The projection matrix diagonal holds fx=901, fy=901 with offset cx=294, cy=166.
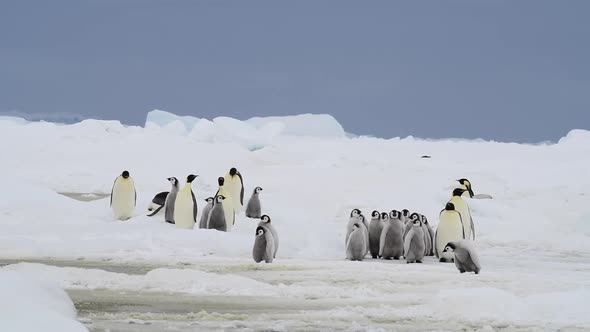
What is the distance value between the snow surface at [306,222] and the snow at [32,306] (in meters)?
2.07

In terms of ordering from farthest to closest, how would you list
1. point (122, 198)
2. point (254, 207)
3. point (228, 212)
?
point (254, 207), point (122, 198), point (228, 212)

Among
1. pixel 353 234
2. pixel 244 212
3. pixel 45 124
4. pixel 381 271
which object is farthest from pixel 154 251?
pixel 45 124

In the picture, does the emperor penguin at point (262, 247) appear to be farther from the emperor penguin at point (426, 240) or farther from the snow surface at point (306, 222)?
the emperor penguin at point (426, 240)

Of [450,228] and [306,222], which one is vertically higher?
[306,222]

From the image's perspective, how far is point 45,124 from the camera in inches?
1736

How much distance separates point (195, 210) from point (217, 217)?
717 millimetres

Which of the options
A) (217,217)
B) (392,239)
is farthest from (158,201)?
(392,239)

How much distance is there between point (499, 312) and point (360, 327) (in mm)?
1488

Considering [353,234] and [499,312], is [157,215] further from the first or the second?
[499,312]

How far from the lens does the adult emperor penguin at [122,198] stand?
633 inches

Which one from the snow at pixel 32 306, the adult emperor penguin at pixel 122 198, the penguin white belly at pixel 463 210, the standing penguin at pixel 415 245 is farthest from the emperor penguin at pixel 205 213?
the snow at pixel 32 306

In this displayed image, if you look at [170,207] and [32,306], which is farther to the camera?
[170,207]

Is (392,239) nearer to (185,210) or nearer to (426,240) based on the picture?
(426,240)

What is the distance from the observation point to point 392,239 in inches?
511
